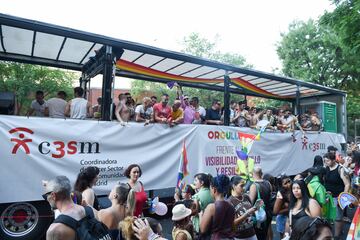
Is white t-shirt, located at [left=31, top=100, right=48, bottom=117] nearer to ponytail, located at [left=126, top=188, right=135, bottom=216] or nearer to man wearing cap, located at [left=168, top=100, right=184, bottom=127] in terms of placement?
man wearing cap, located at [left=168, top=100, right=184, bottom=127]

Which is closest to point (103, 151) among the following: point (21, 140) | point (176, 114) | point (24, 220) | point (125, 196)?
point (21, 140)

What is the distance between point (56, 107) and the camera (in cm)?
638

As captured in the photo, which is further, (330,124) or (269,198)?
(330,124)

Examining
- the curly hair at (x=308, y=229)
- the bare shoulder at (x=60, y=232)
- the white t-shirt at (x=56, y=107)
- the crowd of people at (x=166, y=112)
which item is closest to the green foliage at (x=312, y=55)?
the crowd of people at (x=166, y=112)

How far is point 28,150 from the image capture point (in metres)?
5.17

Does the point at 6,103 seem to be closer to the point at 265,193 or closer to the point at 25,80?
the point at 265,193

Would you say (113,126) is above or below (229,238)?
above

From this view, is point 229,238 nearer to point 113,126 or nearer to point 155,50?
point 113,126

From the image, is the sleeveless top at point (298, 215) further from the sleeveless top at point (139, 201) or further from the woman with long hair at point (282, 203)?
the sleeveless top at point (139, 201)

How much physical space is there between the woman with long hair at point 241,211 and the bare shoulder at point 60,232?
191 cm

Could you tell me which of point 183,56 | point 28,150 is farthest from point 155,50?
point 28,150

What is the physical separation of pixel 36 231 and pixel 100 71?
346 cm

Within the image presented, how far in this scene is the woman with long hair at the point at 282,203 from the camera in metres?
4.46

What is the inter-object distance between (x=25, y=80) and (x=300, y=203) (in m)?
20.8
